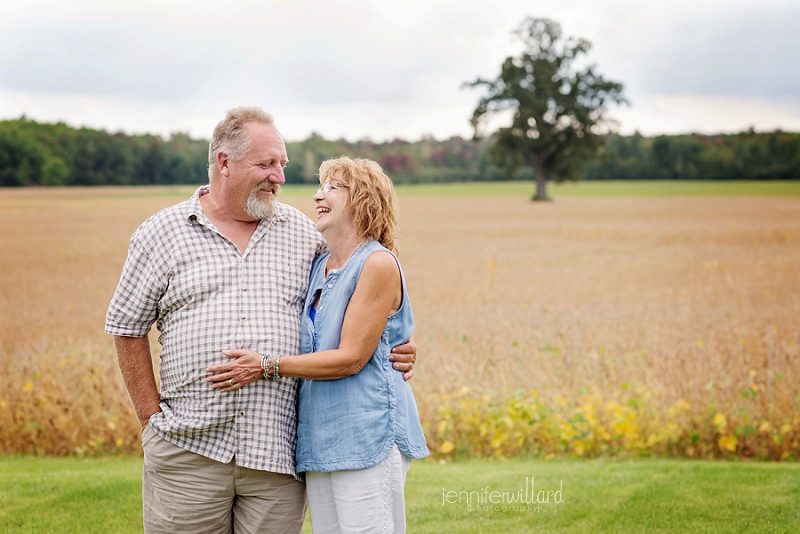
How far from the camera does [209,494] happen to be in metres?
2.73

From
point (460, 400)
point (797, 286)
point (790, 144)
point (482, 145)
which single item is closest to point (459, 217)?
point (482, 145)

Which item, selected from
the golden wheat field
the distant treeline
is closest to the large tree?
the distant treeline

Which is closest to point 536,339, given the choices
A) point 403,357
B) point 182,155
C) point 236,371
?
point 403,357

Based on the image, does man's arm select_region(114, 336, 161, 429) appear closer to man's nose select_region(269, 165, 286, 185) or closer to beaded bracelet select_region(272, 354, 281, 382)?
beaded bracelet select_region(272, 354, 281, 382)

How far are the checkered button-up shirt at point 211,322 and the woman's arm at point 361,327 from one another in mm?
243

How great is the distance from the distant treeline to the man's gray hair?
9.76m

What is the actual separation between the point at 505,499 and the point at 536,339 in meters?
3.76

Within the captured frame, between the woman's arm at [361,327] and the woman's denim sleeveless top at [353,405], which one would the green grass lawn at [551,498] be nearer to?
the woman's denim sleeveless top at [353,405]

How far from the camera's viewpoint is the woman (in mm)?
2469

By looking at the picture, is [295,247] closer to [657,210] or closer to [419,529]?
[419,529]

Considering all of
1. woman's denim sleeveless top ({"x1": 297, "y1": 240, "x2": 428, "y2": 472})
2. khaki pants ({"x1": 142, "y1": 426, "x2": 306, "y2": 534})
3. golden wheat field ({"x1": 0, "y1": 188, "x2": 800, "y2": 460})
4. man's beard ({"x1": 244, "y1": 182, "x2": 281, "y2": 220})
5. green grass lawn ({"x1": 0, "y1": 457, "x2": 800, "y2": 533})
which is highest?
man's beard ({"x1": 244, "y1": 182, "x2": 281, "y2": 220})

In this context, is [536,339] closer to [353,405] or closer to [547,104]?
[353,405]

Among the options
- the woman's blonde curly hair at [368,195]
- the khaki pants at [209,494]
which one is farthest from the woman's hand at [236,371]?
the woman's blonde curly hair at [368,195]

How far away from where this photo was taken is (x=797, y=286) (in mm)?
12070
